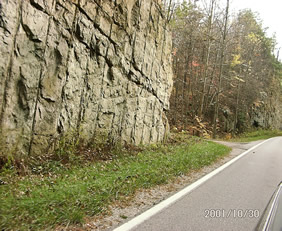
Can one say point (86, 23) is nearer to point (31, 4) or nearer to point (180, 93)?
point (31, 4)

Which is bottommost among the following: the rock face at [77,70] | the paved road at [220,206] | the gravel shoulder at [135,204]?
the gravel shoulder at [135,204]

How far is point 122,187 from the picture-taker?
17.9ft

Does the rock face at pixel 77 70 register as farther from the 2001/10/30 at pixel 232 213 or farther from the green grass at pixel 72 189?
the 2001/10/30 at pixel 232 213

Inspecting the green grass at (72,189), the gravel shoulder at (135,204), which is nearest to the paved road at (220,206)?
the gravel shoulder at (135,204)

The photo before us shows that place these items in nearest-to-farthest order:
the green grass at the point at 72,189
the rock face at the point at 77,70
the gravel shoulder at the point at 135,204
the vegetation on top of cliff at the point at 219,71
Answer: the green grass at the point at 72,189, the gravel shoulder at the point at 135,204, the rock face at the point at 77,70, the vegetation on top of cliff at the point at 219,71

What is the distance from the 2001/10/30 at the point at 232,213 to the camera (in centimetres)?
435

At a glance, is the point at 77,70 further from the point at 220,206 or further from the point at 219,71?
the point at 219,71

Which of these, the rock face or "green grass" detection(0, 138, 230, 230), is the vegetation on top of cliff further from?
"green grass" detection(0, 138, 230, 230)

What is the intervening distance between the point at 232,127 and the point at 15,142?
2882cm

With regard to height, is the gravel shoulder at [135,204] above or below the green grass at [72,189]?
below

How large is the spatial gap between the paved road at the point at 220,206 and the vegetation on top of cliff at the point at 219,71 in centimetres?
1519

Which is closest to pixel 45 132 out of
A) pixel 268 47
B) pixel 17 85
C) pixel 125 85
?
pixel 17 85

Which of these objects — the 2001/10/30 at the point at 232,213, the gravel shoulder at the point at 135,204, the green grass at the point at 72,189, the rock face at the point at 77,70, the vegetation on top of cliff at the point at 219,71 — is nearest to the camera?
the green grass at the point at 72,189

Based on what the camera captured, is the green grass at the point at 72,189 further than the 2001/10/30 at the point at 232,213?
No
